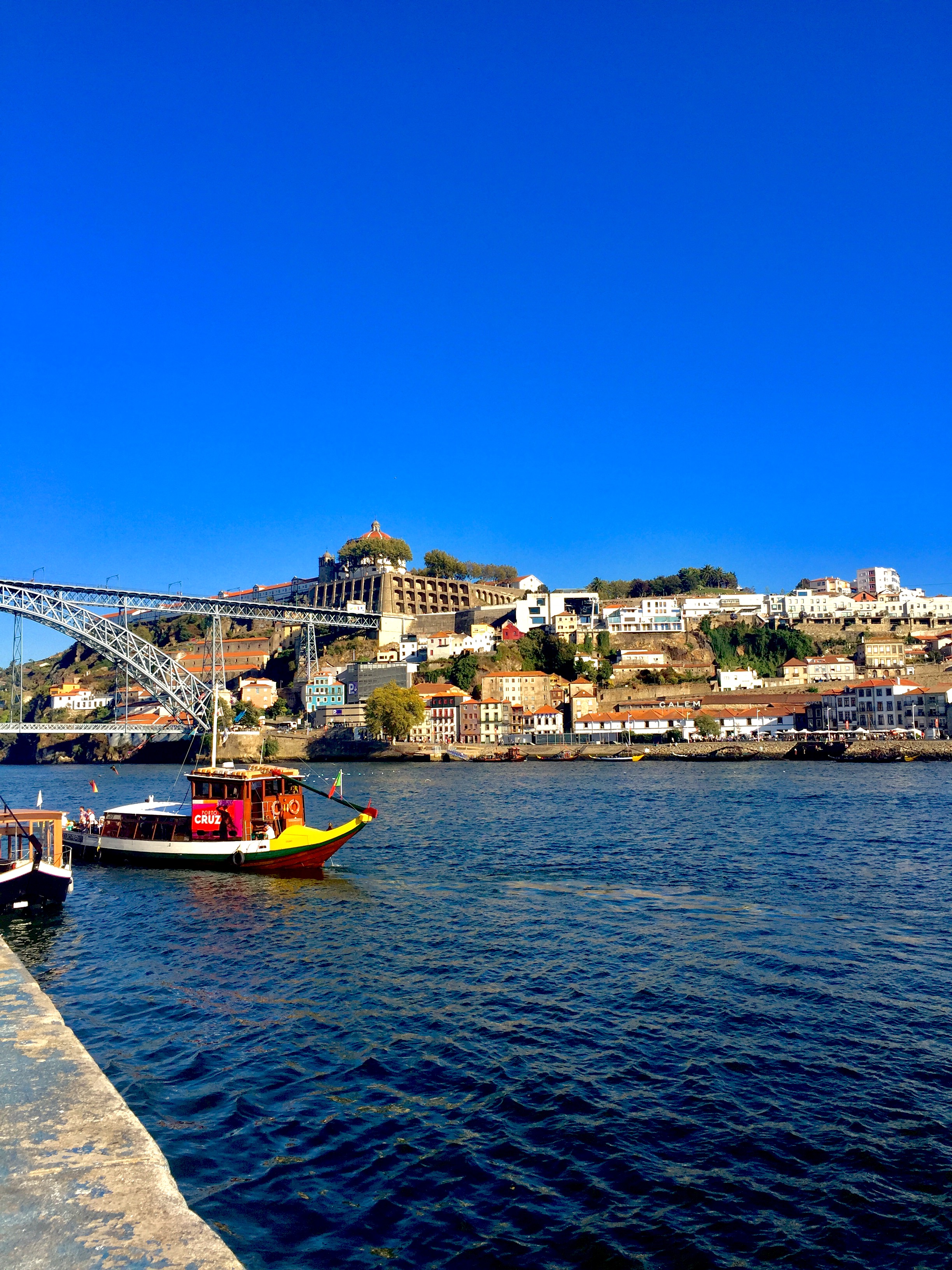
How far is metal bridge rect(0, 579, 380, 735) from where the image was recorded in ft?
218

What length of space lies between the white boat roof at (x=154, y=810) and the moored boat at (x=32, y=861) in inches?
161

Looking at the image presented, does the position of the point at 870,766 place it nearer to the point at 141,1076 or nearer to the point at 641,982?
the point at 641,982

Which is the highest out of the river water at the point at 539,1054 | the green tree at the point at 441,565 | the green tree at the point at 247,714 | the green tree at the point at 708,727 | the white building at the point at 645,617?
the green tree at the point at 441,565

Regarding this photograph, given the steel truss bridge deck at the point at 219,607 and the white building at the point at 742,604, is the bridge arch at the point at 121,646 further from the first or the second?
the white building at the point at 742,604

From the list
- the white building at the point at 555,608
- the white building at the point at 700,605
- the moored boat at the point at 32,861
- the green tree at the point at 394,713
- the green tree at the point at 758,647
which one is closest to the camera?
the moored boat at the point at 32,861

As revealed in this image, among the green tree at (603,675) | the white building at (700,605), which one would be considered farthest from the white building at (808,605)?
the green tree at (603,675)

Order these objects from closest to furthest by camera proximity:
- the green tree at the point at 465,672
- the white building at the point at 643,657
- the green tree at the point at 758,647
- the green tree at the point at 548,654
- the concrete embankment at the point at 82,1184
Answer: the concrete embankment at the point at 82,1184 → the green tree at the point at 465,672 → the green tree at the point at 548,654 → the white building at the point at 643,657 → the green tree at the point at 758,647

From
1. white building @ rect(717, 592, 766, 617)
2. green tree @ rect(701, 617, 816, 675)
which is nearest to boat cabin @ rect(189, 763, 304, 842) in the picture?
green tree @ rect(701, 617, 816, 675)

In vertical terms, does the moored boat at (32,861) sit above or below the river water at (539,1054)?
above

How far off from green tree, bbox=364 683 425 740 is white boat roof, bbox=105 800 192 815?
1771 inches

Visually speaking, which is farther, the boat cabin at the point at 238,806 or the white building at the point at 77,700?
the white building at the point at 77,700

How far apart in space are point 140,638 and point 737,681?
5107 centimetres

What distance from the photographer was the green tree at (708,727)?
2581 inches

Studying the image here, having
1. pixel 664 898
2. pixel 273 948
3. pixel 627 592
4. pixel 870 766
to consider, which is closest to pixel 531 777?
pixel 870 766
